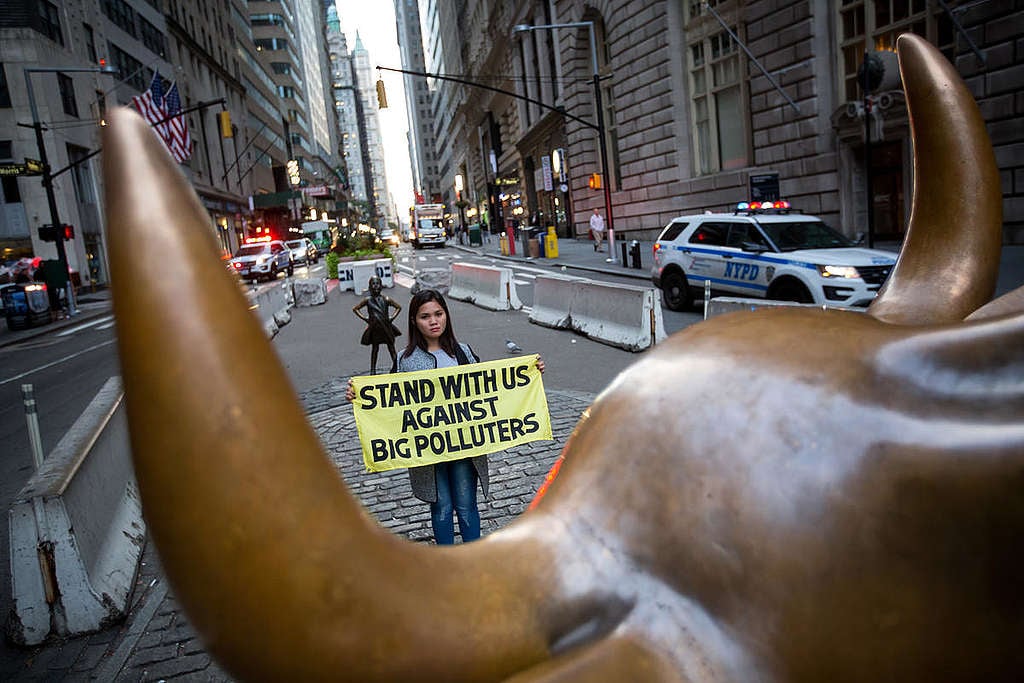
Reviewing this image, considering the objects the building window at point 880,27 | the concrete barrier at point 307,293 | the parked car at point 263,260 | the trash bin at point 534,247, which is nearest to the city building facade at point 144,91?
the parked car at point 263,260

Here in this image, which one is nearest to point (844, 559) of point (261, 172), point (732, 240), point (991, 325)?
point (991, 325)

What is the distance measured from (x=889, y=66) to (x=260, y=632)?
1977 cm

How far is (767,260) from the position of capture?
12383mm

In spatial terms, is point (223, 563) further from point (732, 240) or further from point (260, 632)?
point (732, 240)

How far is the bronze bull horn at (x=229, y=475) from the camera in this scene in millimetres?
892

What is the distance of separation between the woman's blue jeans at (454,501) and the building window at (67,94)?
36.6 metres

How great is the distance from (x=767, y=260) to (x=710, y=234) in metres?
1.83

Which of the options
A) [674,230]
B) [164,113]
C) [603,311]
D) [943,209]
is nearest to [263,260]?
[164,113]

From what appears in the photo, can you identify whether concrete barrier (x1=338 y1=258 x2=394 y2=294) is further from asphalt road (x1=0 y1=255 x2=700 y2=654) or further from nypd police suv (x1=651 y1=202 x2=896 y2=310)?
nypd police suv (x1=651 y1=202 x2=896 y2=310)

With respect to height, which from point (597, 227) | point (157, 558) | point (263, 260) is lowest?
point (157, 558)

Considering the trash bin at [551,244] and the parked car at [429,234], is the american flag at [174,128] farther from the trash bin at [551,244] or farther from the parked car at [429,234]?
the parked car at [429,234]

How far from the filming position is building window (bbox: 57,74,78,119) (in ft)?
109

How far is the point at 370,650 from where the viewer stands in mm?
972

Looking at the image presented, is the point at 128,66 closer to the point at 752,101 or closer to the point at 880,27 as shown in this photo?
the point at 752,101
